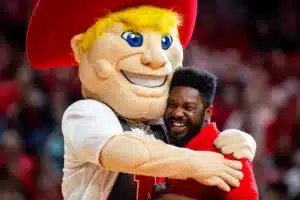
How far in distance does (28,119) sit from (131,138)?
206 centimetres

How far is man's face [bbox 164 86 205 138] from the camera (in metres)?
2.11

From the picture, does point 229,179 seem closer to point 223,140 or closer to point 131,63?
point 223,140

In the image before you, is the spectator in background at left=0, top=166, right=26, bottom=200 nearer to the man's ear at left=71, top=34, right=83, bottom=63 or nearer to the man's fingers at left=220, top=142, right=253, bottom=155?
the man's ear at left=71, top=34, right=83, bottom=63

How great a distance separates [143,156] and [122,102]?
0.20 m

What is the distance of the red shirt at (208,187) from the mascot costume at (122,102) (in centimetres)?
2

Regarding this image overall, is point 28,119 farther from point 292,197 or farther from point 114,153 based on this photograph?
point 114,153

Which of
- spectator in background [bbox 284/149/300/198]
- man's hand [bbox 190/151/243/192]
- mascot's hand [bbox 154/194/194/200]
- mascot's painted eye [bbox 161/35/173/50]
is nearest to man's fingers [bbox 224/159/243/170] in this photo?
man's hand [bbox 190/151/243/192]

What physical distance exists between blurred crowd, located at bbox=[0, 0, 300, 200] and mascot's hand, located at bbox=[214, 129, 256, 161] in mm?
1681

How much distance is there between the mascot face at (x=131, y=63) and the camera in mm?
2139

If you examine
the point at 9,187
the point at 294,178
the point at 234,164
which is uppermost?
the point at 234,164

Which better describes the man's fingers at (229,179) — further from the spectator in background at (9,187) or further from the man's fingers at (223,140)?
the spectator in background at (9,187)

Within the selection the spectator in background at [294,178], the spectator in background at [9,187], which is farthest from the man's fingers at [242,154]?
the spectator in background at [294,178]

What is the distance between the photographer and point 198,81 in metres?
2.13

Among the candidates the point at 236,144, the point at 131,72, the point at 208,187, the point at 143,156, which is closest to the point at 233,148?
the point at 236,144
